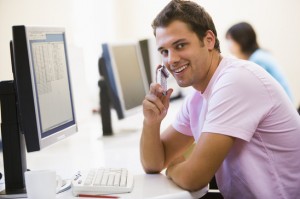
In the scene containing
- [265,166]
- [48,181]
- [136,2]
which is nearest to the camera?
[48,181]

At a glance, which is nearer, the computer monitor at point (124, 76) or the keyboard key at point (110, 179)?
the keyboard key at point (110, 179)

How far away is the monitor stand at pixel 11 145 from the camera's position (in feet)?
4.71

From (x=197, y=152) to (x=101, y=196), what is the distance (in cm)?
31

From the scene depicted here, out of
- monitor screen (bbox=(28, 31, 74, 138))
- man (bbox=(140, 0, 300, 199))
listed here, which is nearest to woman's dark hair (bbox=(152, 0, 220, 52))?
man (bbox=(140, 0, 300, 199))

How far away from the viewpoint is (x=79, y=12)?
3.61m

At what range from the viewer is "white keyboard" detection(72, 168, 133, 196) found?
1.38 metres

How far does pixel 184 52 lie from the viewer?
1.53m

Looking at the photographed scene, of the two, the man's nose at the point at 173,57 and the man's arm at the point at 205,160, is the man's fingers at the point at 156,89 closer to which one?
the man's nose at the point at 173,57

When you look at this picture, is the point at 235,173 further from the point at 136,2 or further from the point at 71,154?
the point at 136,2

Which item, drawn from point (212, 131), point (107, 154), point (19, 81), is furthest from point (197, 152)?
point (107, 154)

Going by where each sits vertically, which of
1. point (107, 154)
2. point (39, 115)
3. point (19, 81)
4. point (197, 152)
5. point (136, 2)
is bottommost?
point (107, 154)

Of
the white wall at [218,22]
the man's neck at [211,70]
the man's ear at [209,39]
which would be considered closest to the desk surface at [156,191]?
the man's neck at [211,70]

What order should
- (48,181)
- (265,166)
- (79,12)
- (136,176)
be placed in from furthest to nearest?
(79,12)
(136,176)
(265,166)
(48,181)

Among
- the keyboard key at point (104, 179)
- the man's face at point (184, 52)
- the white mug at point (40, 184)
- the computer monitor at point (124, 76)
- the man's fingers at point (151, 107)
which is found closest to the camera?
the white mug at point (40, 184)
